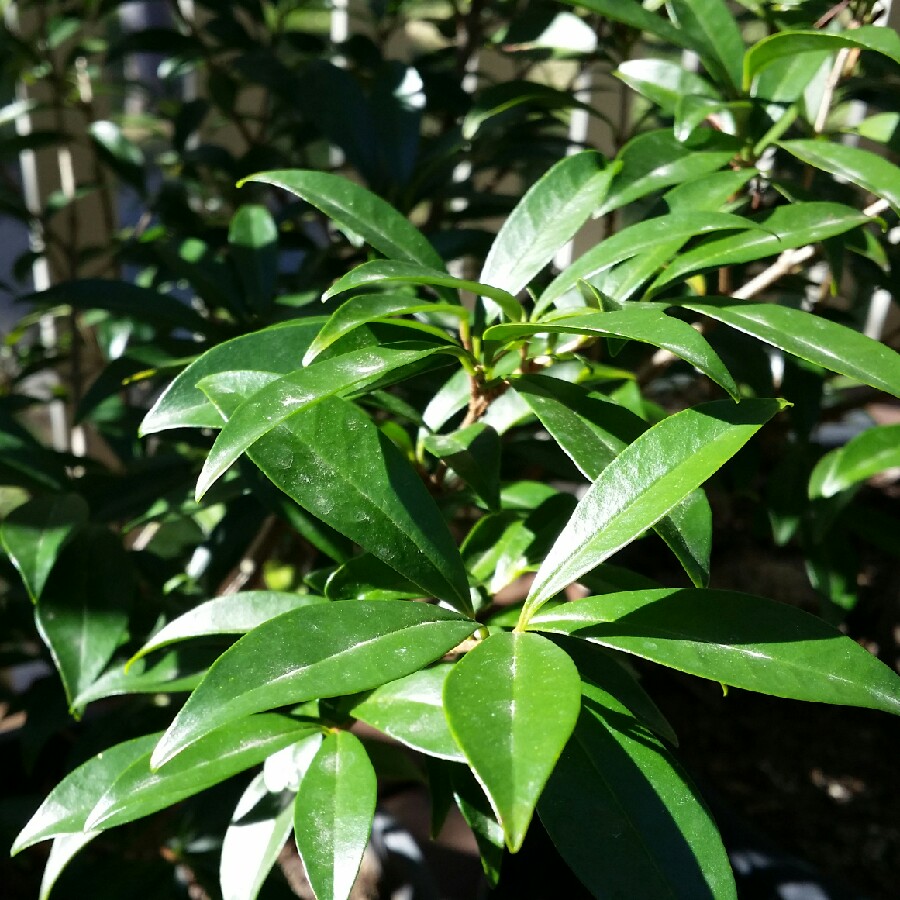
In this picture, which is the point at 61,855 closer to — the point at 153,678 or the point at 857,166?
the point at 153,678

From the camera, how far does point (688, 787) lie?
417 mm

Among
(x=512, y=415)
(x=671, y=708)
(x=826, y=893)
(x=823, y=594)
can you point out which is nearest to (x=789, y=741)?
(x=671, y=708)

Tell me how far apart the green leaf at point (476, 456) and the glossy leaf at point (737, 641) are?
105mm

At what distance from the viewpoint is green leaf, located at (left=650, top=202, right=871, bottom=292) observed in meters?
0.53

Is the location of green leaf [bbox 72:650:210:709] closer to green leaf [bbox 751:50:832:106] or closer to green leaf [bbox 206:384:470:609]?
green leaf [bbox 206:384:470:609]

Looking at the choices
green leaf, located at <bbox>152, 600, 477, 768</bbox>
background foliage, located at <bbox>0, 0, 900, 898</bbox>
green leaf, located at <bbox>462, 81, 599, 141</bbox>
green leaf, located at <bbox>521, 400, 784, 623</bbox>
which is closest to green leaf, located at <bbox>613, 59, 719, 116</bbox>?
background foliage, located at <bbox>0, 0, 900, 898</bbox>

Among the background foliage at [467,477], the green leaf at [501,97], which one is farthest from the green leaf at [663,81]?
the green leaf at [501,97]

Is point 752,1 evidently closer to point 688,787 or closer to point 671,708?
point 688,787

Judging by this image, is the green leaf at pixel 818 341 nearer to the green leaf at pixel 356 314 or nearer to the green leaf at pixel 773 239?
the green leaf at pixel 773 239

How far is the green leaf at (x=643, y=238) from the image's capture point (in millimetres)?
503

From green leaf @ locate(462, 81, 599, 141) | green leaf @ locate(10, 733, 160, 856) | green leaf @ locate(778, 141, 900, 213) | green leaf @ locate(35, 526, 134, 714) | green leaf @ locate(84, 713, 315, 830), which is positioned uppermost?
green leaf @ locate(778, 141, 900, 213)

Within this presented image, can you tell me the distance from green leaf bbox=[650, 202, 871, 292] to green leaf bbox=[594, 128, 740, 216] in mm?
71

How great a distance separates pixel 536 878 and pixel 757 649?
2.32 ft

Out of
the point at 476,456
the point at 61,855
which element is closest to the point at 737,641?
the point at 476,456
